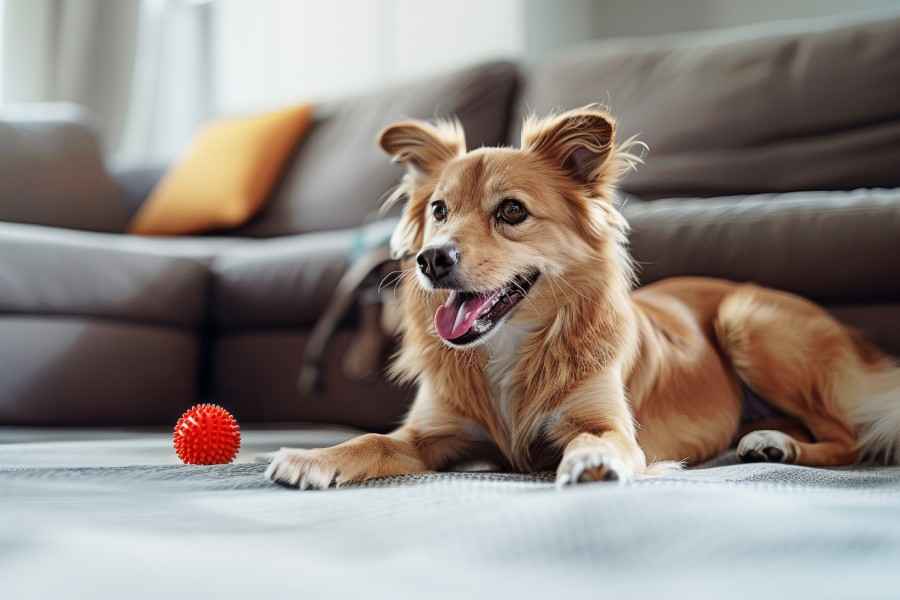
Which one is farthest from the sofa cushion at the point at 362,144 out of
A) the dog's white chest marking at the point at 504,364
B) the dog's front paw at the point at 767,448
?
the dog's front paw at the point at 767,448

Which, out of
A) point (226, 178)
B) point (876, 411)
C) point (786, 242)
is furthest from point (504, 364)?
point (226, 178)

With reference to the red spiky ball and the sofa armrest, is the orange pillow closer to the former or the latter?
the sofa armrest

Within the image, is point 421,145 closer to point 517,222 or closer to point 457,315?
point 517,222

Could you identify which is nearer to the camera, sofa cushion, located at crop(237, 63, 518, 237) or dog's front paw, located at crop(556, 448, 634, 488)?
dog's front paw, located at crop(556, 448, 634, 488)

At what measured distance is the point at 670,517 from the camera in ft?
2.82

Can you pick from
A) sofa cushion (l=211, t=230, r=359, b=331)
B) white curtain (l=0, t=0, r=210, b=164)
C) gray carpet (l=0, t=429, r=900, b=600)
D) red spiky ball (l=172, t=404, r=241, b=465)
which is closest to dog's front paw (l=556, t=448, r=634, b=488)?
gray carpet (l=0, t=429, r=900, b=600)

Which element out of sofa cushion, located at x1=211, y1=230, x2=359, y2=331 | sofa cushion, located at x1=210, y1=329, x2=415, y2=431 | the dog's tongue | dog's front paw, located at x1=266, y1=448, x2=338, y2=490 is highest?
the dog's tongue

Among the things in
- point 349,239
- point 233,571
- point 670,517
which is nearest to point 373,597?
point 233,571

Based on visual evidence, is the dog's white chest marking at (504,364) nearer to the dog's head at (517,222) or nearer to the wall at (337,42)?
the dog's head at (517,222)

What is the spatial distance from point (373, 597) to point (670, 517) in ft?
1.00

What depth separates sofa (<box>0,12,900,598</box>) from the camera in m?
0.79

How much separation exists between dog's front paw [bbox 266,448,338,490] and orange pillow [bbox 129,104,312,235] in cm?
234

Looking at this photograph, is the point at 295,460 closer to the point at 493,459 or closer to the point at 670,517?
the point at 493,459

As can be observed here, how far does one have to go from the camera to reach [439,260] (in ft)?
4.76
